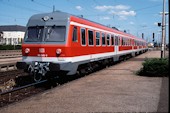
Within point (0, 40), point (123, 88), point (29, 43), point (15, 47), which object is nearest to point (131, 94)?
point (123, 88)

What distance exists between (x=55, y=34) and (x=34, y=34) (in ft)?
3.66

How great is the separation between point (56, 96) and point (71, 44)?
11.6ft

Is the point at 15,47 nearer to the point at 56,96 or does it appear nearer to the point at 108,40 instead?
the point at 108,40

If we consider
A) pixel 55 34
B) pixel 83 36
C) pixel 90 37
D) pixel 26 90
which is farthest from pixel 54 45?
pixel 90 37

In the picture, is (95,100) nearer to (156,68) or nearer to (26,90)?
(26,90)

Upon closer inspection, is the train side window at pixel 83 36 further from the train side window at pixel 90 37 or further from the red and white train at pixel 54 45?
the train side window at pixel 90 37

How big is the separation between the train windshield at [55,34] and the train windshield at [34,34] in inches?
12.6

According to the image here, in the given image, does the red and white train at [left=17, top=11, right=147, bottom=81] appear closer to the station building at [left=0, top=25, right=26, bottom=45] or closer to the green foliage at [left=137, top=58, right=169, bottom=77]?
the green foliage at [left=137, top=58, right=169, bottom=77]

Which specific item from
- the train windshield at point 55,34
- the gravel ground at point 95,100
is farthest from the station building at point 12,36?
the gravel ground at point 95,100

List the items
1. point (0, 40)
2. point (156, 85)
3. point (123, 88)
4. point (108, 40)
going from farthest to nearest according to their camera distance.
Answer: point (0, 40) → point (108, 40) → point (156, 85) → point (123, 88)

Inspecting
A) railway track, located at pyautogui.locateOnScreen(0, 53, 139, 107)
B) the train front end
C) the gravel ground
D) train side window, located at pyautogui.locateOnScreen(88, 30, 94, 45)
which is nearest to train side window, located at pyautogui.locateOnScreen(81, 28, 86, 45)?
train side window, located at pyautogui.locateOnScreen(88, 30, 94, 45)

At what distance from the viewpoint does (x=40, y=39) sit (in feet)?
41.1

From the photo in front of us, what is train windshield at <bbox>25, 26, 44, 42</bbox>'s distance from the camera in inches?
497

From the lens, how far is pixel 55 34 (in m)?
12.4
